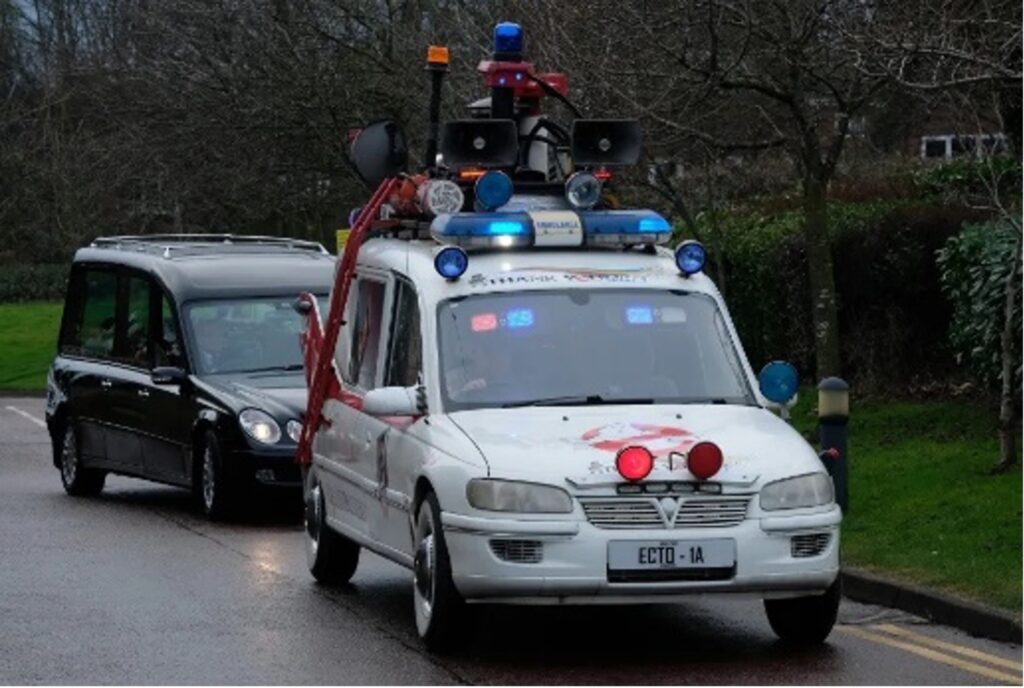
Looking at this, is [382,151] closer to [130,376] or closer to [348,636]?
[348,636]

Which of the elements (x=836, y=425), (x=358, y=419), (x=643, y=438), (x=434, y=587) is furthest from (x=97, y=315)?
(x=643, y=438)

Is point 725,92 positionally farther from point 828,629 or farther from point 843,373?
point 828,629

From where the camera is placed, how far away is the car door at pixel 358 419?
12711mm

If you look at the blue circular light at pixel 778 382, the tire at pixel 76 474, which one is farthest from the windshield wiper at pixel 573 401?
the tire at pixel 76 474

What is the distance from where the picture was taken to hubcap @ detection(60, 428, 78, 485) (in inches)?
826

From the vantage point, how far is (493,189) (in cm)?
1251

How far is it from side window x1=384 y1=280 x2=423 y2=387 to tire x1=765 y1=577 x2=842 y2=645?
2019 millimetres

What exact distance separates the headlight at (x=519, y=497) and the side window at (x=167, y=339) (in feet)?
29.2

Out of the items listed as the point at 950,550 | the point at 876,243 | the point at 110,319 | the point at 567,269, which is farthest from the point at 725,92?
the point at 567,269

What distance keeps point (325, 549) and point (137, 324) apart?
6580 mm

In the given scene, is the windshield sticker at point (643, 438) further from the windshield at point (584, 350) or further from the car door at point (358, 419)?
the car door at point (358, 419)

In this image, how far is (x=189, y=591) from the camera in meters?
13.9

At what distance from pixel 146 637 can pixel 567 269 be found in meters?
2.62

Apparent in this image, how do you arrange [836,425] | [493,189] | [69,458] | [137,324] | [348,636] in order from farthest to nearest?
1. [69,458]
2. [137,324]
3. [836,425]
4. [493,189]
5. [348,636]
